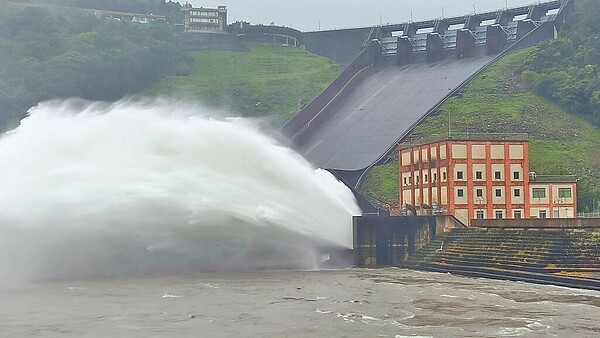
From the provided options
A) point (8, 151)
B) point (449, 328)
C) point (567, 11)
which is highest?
point (567, 11)

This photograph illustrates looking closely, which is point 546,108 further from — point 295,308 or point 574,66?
point 295,308

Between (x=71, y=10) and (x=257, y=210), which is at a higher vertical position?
(x=71, y=10)

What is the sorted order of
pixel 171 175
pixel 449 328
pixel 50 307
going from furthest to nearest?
pixel 171 175, pixel 50 307, pixel 449 328

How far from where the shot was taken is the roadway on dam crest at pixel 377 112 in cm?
7144

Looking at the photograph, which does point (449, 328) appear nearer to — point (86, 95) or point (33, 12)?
point (86, 95)

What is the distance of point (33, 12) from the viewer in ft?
376

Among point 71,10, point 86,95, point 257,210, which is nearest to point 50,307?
point 257,210

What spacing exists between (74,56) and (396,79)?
42.0m

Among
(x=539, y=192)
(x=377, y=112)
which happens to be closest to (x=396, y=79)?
(x=377, y=112)

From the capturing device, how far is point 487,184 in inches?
1877

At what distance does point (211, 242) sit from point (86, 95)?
70.9 m

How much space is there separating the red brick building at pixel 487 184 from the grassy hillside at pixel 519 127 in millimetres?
6557

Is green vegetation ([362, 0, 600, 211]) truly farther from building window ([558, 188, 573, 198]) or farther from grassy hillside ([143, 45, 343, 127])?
grassy hillside ([143, 45, 343, 127])

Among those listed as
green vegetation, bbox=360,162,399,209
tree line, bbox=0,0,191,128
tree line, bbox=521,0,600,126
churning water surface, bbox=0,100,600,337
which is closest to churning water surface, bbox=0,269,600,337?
churning water surface, bbox=0,100,600,337
